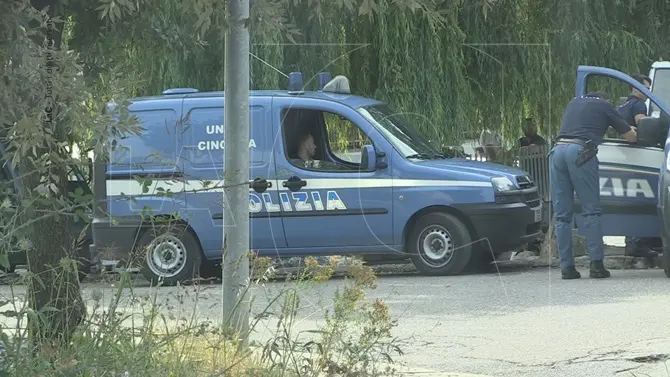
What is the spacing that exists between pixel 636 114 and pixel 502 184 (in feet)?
5.15

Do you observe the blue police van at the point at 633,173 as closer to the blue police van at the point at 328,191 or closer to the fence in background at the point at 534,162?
the blue police van at the point at 328,191

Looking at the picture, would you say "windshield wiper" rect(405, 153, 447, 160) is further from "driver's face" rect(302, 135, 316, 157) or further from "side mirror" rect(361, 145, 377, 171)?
"driver's face" rect(302, 135, 316, 157)

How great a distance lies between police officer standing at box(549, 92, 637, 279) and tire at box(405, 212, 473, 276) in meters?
1.13

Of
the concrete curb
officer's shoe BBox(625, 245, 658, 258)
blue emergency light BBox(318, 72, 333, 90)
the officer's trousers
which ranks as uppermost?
blue emergency light BBox(318, 72, 333, 90)

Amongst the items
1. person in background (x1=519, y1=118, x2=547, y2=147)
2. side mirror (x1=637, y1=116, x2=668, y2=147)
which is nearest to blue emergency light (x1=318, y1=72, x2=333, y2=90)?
side mirror (x1=637, y1=116, x2=668, y2=147)

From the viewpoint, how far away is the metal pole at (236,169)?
7316 millimetres

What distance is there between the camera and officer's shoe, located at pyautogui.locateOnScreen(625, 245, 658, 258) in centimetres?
1430

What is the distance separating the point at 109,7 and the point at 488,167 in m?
9.12

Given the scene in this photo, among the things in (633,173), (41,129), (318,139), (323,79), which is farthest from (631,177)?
(41,129)

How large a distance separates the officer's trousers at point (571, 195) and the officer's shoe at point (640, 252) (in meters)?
1.41

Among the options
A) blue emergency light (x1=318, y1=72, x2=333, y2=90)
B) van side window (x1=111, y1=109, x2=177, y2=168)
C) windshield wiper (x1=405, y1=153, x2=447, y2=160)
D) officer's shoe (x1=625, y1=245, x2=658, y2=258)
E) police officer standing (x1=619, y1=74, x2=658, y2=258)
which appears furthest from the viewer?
blue emergency light (x1=318, y1=72, x2=333, y2=90)

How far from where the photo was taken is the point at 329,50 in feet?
57.7

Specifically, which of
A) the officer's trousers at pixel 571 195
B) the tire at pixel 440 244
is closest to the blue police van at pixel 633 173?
the officer's trousers at pixel 571 195

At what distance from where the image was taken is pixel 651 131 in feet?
43.3
